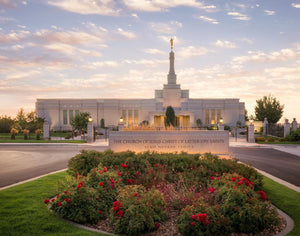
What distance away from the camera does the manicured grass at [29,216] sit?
4562 mm

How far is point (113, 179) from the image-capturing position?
20.7 feet

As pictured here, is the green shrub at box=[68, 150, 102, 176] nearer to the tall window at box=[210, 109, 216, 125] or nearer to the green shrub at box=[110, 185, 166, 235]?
the green shrub at box=[110, 185, 166, 235]

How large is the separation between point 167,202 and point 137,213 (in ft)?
4.84

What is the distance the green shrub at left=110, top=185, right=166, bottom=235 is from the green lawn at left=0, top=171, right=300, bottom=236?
0.61 metres

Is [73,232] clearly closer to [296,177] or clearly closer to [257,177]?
[257,177]

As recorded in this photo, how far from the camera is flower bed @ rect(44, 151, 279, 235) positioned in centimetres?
449

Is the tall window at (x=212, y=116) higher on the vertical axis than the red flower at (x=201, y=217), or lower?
higher

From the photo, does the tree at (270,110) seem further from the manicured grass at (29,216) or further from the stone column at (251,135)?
the manicured grass at (29,216)

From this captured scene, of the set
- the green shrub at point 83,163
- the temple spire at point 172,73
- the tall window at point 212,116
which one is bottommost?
the green shrub at point 83,163

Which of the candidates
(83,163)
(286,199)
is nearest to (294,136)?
(286,199)

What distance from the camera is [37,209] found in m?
5.57

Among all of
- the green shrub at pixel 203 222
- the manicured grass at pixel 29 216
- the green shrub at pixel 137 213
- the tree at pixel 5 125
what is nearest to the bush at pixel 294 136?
the green shrub at pixel 203 222

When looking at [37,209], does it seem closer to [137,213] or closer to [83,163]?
[83,163]

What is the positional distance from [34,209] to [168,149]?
7285 millimetres
